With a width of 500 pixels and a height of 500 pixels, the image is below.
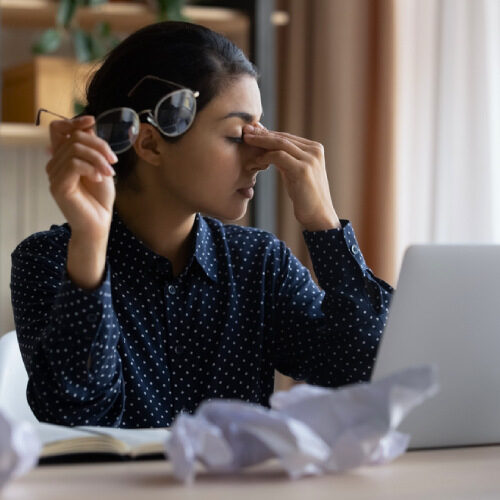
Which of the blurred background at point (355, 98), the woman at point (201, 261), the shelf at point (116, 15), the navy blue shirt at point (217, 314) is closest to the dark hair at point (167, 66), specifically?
the woman at point (201, 261)

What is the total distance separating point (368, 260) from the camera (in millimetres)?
2896

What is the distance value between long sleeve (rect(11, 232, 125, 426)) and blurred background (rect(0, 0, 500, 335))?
142 cm

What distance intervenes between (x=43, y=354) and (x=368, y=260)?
1.82m

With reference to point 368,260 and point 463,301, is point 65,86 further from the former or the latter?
point 463,301

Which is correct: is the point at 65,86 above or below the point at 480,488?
above

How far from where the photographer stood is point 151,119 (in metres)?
1.42

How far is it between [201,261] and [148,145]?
21cm

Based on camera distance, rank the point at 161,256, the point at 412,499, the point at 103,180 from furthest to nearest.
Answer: the point at 161,256, the point at 103,180, the point at 412,499

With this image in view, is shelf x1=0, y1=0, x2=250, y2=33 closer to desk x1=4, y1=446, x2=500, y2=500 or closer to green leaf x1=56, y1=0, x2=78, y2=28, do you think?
green leaf x1=56, y1=0, x2=78, y2=28

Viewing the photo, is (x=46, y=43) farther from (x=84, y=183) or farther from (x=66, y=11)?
(x=84, y=183)

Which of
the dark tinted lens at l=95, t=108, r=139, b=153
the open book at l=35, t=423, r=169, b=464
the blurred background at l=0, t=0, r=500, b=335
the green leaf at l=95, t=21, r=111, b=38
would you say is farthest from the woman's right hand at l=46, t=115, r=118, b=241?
the green leaf at l=95, t=21, r=111, b=38

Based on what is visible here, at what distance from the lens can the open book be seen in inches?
35.0

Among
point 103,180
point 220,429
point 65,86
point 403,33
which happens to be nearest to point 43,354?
point 103,180

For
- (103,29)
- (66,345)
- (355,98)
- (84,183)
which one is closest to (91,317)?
(66,345)
